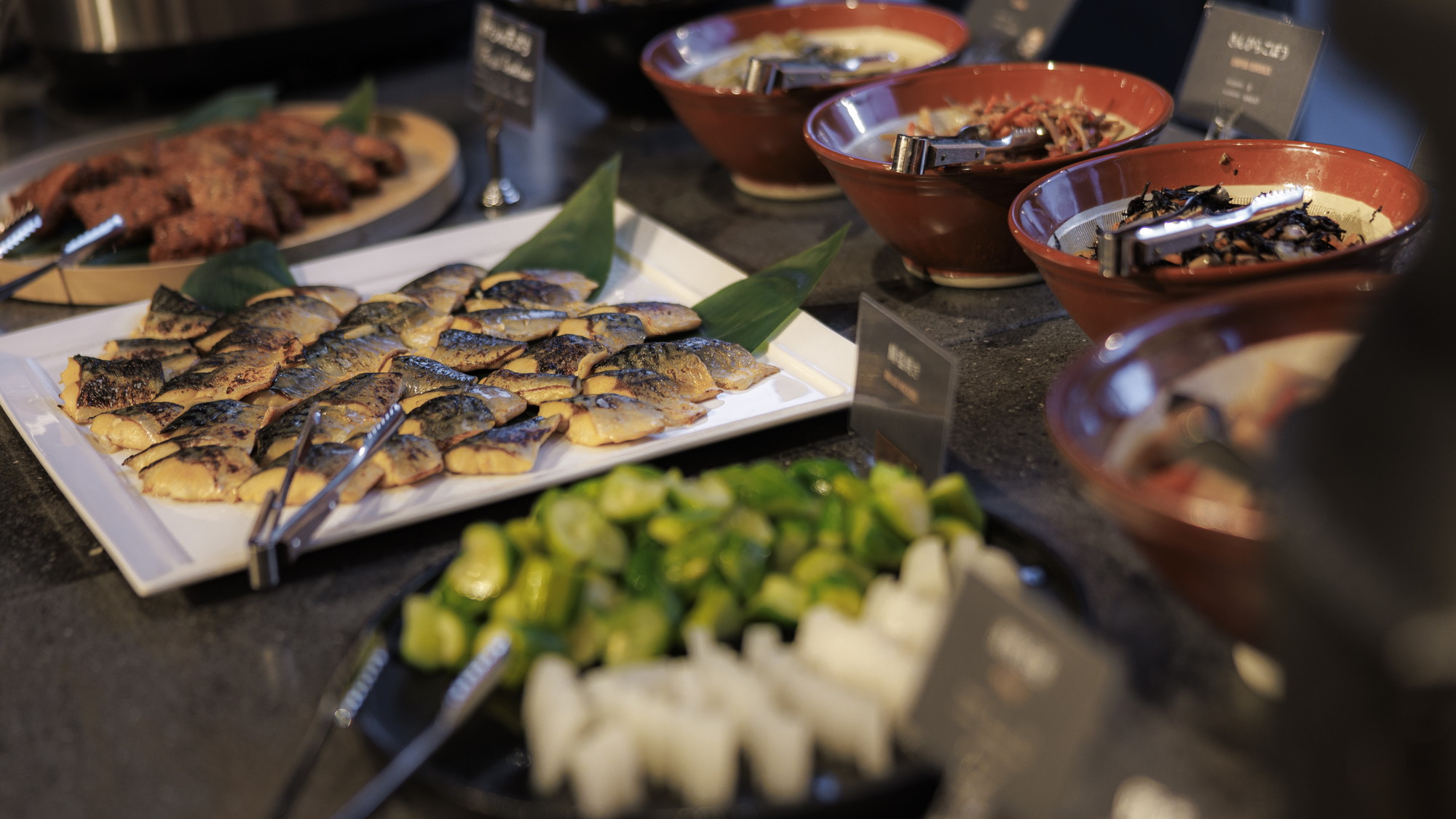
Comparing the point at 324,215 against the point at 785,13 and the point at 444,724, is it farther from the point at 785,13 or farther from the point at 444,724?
the point at 444,724

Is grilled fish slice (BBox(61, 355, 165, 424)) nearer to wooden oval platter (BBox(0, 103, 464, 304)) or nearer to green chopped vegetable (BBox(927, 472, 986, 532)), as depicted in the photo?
wooden oval platter (BBox(0, 103, 464, 304))

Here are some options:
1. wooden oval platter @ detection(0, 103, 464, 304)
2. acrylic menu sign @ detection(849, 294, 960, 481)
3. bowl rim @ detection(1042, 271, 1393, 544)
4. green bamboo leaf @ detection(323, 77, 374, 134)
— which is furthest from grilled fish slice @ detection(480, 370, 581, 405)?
green bamboo leaf @ detection(323, 77, 374, 134)

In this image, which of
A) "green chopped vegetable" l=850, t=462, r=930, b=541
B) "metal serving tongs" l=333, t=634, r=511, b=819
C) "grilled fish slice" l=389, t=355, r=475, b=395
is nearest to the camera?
"metal serving tongs" l=333, t=634, r=511, b=819

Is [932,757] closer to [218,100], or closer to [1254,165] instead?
[1254,165]

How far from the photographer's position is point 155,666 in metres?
1.25

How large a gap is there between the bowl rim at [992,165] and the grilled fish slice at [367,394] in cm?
81

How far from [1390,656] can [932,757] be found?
1.26 ft

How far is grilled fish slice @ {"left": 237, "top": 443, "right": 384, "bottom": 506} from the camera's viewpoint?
1.43 metres

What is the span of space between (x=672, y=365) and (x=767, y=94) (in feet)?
2.63

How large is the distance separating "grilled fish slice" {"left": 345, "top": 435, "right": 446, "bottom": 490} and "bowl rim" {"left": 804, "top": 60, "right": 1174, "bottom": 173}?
83 cm

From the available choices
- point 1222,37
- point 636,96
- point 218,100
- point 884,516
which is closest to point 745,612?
point 884,516

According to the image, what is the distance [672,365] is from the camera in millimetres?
1684

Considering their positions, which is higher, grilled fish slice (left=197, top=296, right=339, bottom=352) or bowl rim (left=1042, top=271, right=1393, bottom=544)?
bowl rim (left=1042, top=271, right=1393, bottom=544)

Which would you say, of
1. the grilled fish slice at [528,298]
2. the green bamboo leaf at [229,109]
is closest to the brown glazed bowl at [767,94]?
the grilled fish slice at [528,298]
